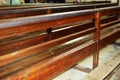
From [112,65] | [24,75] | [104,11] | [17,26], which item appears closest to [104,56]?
[112,65]

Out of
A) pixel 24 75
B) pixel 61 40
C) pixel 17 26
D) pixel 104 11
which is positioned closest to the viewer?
pixel 17 26

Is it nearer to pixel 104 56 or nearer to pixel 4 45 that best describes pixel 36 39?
pixel 4 45

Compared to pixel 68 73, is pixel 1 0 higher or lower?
higher

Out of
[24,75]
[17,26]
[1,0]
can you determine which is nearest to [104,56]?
[24,75]

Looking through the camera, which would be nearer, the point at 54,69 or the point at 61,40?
the point at 54,69

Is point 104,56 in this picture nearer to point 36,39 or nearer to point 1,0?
point 36,39

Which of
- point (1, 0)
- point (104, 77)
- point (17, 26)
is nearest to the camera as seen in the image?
point (17, 26)

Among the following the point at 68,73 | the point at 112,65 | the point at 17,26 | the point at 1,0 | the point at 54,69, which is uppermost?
the point at 1,0

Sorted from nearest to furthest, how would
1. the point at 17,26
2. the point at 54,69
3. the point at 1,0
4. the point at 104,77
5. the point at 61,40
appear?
the point at 17,26 < the point at 54,69 < the point at 61,40 < the point at 104,77 < the point at 1,0

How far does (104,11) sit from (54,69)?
42.0 inches

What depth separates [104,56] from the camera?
312 cm

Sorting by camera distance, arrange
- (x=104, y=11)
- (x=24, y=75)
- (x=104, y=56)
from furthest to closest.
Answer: (x=104, y=56)
(x=104, y=11)
(x=24, y=75)

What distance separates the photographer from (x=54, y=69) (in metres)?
1.64

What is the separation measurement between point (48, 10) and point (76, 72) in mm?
973
